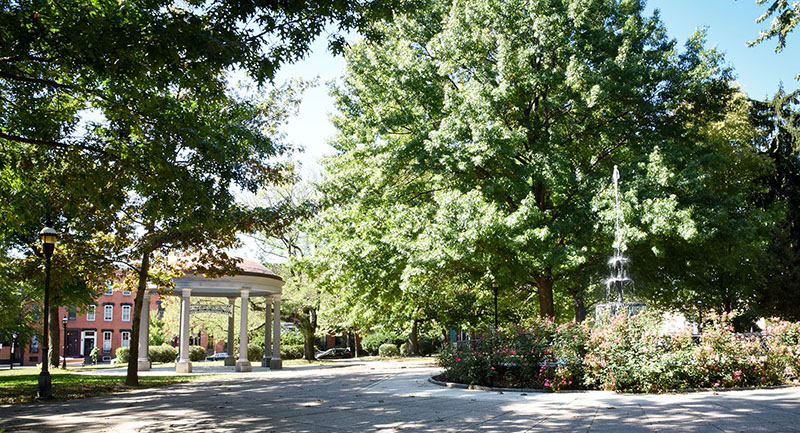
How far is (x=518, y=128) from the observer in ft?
57.8

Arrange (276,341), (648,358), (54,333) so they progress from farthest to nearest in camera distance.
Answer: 1. (276,341)
2. (54,333)
3. (648,358)

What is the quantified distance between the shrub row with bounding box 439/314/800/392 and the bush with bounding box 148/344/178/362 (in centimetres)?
2866

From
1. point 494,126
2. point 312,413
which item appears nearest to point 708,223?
point 494,126

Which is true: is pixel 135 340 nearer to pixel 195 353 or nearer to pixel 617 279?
pixel 617 279

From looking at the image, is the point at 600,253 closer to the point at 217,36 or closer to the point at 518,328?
the point at 518,328

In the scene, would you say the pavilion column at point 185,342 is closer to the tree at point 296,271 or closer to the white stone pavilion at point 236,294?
the white stone pavilion at point 236,294

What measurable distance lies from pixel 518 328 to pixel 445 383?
2.34 meters

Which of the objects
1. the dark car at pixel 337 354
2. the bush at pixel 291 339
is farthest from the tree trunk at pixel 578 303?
the dark car at pixel 337 354

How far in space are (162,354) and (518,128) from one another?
28.8m

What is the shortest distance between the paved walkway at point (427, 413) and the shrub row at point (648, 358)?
2.30ft

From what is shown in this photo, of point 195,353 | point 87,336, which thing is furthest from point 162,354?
point 87,336

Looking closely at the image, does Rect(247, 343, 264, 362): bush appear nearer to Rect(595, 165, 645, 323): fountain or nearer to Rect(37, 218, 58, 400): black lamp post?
Rect(37, 218, 58, 400): black lamp post

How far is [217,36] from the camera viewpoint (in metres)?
7.33

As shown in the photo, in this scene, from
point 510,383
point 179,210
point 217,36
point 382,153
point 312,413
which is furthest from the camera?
point 382,153
